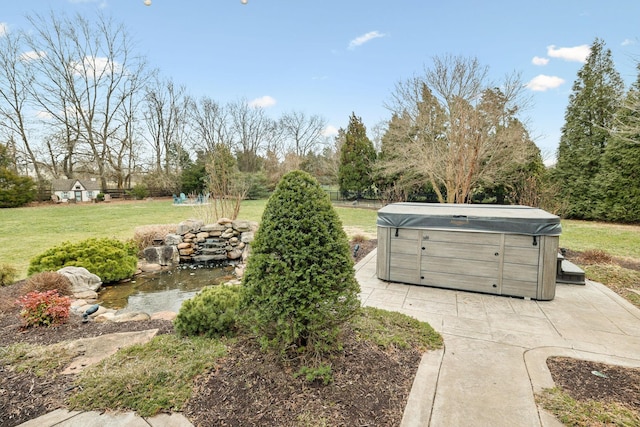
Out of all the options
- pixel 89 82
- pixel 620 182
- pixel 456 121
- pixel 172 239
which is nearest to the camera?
pixel 172 239

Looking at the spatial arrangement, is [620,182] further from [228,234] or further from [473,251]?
[228,234]

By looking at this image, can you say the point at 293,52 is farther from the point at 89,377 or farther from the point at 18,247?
the point at 89,377

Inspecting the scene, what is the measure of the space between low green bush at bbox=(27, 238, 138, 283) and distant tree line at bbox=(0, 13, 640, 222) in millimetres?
3411

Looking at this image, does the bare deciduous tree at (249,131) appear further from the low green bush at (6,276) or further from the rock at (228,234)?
the low green bush at (6,276)

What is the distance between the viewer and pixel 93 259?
199 inches

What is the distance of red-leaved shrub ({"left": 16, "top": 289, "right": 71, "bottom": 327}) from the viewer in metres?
2.91

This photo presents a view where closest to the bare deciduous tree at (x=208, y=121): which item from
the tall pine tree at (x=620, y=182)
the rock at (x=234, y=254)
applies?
the rock at (x=234, y=254)

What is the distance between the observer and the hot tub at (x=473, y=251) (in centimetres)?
357

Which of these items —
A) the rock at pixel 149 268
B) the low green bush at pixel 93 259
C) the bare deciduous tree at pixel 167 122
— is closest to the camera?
the low green bush at pixel 93 259

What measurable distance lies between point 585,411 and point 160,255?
7097 mm

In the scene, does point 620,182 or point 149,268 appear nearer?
point 149,268

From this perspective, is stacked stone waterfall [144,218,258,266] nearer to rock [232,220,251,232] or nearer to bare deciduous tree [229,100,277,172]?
rock [232,220,251,232]

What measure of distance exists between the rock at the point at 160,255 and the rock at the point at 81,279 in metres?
1.57

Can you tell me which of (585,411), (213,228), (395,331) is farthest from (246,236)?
(585,411)
